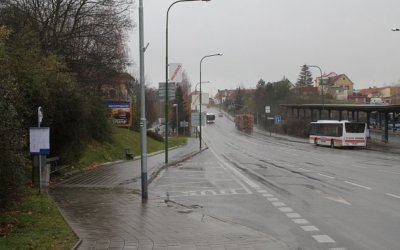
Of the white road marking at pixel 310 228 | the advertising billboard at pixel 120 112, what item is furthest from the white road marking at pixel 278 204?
the advertising billboard at pixel 120 112

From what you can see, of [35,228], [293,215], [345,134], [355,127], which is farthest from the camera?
[355,127]

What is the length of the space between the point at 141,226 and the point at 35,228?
78.9 inches

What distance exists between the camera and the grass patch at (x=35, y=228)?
8320 mm

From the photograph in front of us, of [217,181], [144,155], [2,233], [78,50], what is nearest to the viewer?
[2,233]

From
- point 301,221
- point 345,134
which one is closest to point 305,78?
point 345,134

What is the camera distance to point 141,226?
10445 mm

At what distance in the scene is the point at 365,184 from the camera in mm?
18031

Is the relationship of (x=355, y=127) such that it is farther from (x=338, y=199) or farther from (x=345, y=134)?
(x=338, y=199)

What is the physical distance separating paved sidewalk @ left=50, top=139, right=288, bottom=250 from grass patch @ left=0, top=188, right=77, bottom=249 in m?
0.29

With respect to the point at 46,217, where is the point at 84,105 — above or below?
above

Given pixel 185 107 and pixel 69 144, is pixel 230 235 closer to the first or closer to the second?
pixel 69 144

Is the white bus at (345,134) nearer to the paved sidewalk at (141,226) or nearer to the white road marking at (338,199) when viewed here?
the white road marking at (338,199)

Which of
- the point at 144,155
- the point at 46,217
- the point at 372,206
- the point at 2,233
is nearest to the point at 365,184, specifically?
the point at 372,206

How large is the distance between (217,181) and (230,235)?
10901mm
